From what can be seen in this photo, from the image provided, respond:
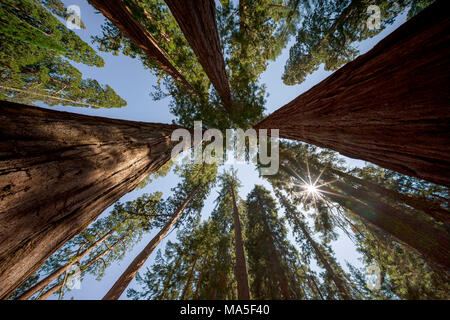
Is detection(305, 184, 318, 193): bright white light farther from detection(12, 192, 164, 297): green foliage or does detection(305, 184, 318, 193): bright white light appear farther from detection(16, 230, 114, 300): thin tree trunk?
detection(16, 230, 114, 300): thin tree trunk

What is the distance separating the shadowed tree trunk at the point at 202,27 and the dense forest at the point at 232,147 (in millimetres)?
39

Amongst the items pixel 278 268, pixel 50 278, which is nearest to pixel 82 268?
pixel 50 278

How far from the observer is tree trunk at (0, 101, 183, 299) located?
2.41ft

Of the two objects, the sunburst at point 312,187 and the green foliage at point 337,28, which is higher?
the green foliage at point 337,28

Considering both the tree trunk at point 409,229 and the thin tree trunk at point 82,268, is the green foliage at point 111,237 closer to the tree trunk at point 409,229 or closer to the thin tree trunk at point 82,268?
the thin tree trunk at point 82,268

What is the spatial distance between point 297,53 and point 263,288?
12953 mm

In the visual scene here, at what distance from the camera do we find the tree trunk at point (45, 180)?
0.74m

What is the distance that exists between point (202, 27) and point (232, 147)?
656 centimetres

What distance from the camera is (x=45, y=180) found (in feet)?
2.83

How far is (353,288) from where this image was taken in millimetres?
8945

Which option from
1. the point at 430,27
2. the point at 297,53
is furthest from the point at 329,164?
the point at 430,27

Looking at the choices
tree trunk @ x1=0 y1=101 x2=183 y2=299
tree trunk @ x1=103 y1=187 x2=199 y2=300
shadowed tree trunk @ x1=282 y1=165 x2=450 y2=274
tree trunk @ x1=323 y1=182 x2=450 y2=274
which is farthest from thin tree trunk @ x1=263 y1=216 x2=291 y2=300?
tree trunk @ x1=0 y1=101 x2=183 y2=299

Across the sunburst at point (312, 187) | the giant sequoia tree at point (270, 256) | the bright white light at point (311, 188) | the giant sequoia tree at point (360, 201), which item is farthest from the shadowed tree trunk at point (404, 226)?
the giant sequoia tree at point (270, 256)
